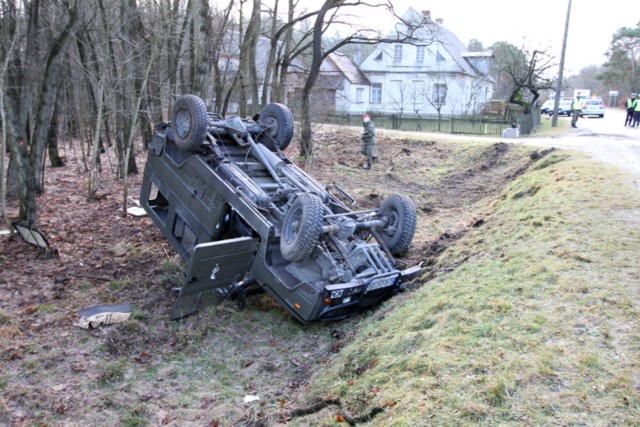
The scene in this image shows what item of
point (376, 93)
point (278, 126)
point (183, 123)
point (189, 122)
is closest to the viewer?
point (189, 122)

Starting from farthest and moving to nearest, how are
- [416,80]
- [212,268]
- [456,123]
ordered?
[416,80] < [456,123] < [212,268]

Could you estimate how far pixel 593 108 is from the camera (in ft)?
114

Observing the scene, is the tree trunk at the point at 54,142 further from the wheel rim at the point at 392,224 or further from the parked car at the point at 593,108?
the parked car at the point at 593,108

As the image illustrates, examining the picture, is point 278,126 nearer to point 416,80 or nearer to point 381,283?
point 381,283

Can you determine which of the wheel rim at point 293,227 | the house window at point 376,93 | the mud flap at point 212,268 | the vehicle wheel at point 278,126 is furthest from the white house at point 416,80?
the mud flap at point 212,268

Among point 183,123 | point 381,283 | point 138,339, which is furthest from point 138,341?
point 183,123

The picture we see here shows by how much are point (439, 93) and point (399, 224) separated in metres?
31.7

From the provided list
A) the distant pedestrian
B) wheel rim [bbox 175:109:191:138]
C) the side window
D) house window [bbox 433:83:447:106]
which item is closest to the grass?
wheel rim [bbox 175:109:191:138]

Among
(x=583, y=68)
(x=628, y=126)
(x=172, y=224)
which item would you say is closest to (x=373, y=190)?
(x=172, y=224)

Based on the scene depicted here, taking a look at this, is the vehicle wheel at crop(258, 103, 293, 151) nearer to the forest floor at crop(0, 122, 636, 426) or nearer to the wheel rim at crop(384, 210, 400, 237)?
the wheel rim at crop(384, 210, 400, 237)

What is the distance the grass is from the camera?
11.6 feet

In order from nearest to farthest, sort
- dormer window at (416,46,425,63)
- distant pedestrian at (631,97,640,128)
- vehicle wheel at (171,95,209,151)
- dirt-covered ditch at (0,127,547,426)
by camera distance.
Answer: dirt-covered ditch at (0,127,547,426) < vehicle wheel at (171,95,209,151) < distant pedestrian at (631,97,640,128) < dormer window at (416,46,425,63)

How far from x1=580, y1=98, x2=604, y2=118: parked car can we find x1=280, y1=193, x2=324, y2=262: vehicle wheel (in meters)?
34.4

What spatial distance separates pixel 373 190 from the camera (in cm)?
1322
